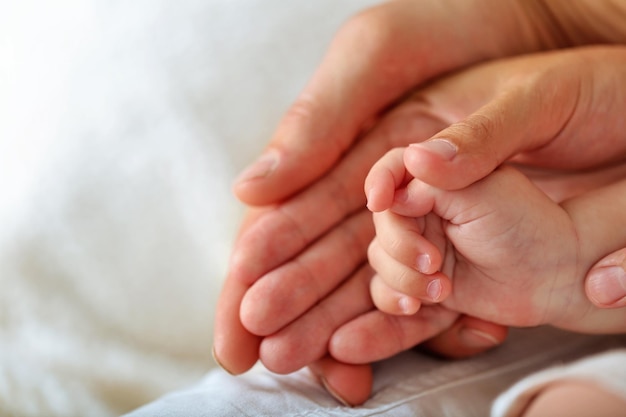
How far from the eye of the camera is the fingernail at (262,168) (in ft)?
2.55

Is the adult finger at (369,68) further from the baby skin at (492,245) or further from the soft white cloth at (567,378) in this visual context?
the soft white cloth at (567,378)

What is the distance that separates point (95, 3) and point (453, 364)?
0.67 metres

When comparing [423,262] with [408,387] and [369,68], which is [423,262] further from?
[369,68]

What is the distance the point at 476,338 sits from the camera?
75 centimetres

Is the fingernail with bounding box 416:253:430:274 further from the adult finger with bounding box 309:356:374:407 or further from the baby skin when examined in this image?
the adult finger with bounding box 309:356:374:407

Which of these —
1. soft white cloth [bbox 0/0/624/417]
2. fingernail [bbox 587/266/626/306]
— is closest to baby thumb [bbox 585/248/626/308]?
fingernail [bbox 587/266/626/306]

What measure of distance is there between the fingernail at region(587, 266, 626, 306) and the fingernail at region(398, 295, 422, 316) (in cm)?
15

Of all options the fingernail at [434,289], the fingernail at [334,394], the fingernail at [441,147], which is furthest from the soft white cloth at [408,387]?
the fingernail at [441,147]

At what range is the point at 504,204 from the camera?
0.60 m

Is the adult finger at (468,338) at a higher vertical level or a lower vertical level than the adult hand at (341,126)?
lower

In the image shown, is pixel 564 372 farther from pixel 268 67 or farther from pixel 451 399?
pixel 268 67

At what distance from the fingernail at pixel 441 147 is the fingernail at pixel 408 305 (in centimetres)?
16

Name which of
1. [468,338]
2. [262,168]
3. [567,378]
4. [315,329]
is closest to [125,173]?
[262,168]

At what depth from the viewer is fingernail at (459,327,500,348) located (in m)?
0.75
